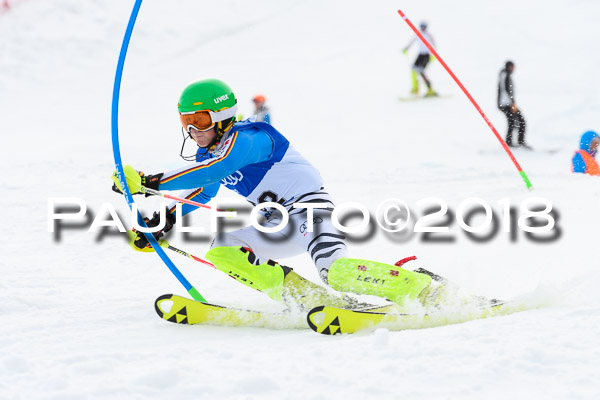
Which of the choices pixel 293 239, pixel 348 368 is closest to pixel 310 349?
pixel 348 368

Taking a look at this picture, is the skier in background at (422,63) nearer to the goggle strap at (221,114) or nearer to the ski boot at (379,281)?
the goggle strap at (221,114)

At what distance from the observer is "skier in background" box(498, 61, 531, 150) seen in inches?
432

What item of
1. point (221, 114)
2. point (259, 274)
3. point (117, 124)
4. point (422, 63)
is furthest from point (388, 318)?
point (422, 63)

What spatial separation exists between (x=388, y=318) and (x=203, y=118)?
156 cm

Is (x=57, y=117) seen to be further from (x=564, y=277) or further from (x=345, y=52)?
(x=564, y=277)

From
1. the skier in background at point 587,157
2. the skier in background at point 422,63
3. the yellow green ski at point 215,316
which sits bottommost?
the yellow green ski at point 215,316

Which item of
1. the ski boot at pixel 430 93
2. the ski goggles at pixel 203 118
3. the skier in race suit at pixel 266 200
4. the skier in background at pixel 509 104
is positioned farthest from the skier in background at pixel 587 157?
the ski boot at pixel 430 93

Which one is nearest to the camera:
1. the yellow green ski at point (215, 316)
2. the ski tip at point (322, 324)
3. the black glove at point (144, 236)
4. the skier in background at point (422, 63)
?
the ski tip at point (322, 324)

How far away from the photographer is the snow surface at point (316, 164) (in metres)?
2.70

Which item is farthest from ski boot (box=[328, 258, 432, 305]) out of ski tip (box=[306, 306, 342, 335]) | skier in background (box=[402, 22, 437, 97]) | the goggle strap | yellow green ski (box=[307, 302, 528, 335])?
skier in background (box=[402, 22, 437, 97])

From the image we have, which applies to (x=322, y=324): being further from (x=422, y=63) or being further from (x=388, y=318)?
(x=422, y=63)

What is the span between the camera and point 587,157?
816cm

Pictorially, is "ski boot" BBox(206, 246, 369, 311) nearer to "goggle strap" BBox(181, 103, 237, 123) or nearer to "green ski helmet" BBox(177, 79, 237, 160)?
"green ski helmet" BBox(177, 79, 237, 160)

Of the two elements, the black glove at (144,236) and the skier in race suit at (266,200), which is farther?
the black glove at (144,236)
